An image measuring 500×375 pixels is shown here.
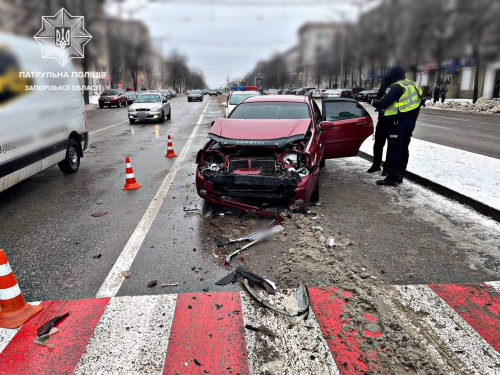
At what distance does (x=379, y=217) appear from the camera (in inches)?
205

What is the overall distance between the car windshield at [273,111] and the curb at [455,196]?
2390mm

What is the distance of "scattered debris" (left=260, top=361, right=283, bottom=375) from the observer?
2.46 metres

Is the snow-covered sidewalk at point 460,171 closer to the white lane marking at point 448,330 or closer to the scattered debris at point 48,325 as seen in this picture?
the white lane marking at point 448,330

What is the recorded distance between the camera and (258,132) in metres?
5.46

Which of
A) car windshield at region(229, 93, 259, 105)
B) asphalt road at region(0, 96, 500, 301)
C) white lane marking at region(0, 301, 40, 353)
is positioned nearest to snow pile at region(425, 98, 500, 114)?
car windshield at region(229, 93, 259, 105)

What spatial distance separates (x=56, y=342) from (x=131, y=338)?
539 mm

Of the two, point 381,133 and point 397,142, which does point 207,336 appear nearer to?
point 397,142

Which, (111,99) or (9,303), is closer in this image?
(9,303)

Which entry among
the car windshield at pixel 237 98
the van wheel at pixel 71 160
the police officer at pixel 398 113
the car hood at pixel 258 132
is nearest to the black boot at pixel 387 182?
the police officer at pixel 398 113

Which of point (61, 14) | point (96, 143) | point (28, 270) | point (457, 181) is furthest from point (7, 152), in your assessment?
point (61, 14)

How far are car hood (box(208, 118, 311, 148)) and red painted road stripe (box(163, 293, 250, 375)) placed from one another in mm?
2422

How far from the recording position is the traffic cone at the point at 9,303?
2979mm

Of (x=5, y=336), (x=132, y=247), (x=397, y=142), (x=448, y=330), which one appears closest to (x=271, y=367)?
(x=448, y=330)

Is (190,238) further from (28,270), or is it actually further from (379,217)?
(379,217)
